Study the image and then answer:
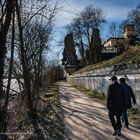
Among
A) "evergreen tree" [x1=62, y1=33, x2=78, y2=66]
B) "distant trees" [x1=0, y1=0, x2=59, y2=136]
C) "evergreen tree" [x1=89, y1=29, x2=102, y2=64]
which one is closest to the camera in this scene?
"distant trees" [x1=0, y1=0, x2=59, y2=136]

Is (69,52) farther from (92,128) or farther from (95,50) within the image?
(92,128)

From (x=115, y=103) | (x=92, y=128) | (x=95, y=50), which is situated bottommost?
(x=92, y=128)

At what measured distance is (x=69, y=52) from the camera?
98438mm

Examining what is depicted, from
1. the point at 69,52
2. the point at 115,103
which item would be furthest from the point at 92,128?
the point at 69,52

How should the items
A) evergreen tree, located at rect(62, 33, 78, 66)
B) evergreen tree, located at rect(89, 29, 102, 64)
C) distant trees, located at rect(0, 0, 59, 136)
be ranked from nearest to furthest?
distant trees, located at rect(0, 0, 59, 136), evergreen tree, located at rect(89, 29, 102, 64), evergreen tree, located at rect(62, 33, 78, 66)

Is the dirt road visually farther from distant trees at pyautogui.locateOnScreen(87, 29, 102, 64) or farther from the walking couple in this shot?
distant trees at pyautogui.locateOnScreen(87, 29, 102, 64)

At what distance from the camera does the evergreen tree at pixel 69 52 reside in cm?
8810

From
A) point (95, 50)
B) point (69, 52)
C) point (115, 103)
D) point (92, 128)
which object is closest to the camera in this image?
point (115, 103)

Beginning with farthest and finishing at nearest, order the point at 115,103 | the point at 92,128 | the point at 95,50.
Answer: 1. the point at 95,50
2. the point at 92,128
3. the point at 115,103

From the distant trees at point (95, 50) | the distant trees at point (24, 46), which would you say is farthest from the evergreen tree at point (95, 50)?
the distant trees at point (24, 46)

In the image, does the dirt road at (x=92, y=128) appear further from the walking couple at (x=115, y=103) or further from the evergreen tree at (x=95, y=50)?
the evergreen tree at (x=95, y=50)

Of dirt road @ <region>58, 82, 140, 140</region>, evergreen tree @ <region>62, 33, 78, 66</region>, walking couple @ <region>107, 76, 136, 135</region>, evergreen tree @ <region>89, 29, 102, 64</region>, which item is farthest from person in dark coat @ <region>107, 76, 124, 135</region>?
evergreen tree @ <region>62, 33, 78, 66</region>

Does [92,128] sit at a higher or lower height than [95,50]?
lower

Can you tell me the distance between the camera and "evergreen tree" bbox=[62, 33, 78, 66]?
289ft
